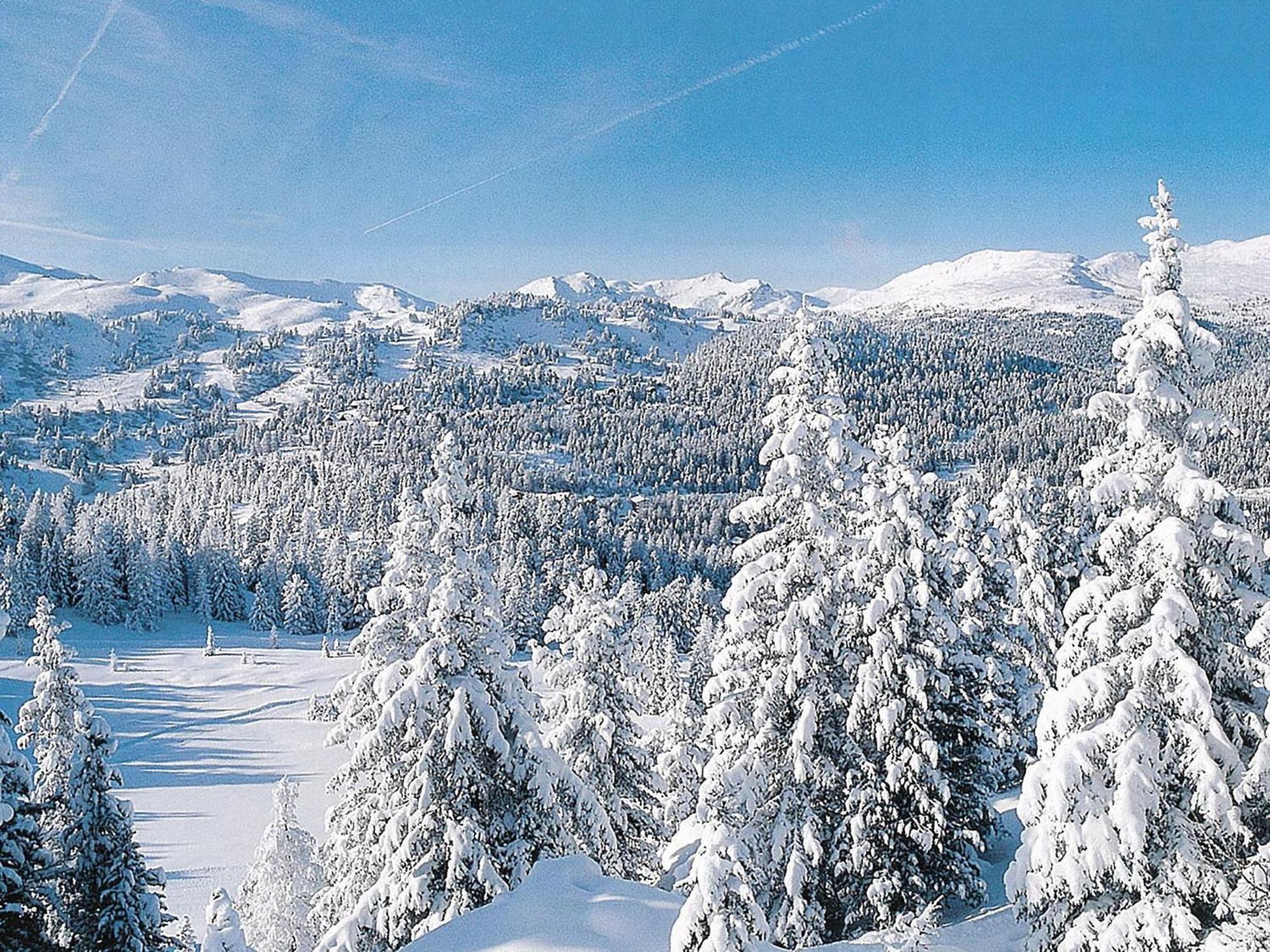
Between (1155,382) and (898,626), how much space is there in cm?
668

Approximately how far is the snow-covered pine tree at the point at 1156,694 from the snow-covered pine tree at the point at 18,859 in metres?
16.5

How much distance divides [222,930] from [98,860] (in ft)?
9.98

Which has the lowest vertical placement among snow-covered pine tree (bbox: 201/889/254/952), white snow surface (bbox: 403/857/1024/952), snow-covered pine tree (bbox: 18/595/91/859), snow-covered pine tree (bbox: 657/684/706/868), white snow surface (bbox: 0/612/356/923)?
white snow surface (bbox: 0/612/356/923)

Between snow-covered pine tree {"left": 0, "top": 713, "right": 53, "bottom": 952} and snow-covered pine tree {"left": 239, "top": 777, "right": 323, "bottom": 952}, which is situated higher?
snow-covered pine tree {"left": 0, "top": 713, "right": 53, "bottom": 952}

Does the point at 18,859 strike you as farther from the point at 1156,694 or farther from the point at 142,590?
the point at 142,590

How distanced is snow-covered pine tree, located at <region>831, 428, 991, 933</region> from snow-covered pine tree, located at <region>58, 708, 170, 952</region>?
1504cm

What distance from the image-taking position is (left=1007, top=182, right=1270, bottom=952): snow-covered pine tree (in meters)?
10.4

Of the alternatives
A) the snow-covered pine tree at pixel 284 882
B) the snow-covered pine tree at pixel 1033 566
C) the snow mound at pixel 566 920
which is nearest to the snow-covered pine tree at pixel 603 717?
the snow mound at pixel 566 920

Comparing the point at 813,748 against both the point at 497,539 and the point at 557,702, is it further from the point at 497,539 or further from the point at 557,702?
the point at 497,539

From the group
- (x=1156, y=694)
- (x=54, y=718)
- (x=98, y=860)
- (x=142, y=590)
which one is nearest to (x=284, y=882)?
(x=98, y=860)

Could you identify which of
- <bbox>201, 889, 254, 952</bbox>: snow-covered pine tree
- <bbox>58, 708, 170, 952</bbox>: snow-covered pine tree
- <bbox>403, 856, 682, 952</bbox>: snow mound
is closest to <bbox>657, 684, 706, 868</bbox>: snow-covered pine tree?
<bbox>201, 889, 254, 952</bbox>: snow-covered pine tree

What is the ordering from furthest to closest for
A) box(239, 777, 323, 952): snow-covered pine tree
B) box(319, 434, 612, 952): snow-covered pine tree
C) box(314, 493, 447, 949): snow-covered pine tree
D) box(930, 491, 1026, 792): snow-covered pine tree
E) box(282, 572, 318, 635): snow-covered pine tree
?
box(282, 572, 318, 635): snow-covered pine tree → box(239, 777, 323, 952): snow-covered pine tree → box(930, 491, 1026, 792): snow-covered pine tree → box(314, 493, 447, 949): snow-covered pine tree → box(319, 434, 612, 952): snow-covered pine tree

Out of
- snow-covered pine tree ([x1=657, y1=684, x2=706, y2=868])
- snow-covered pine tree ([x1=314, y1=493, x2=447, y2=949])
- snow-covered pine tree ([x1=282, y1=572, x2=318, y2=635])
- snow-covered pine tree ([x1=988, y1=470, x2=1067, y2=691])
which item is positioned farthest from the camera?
snow-covered pine tree ([x1=282, y1=572, x2=318, y2=635])

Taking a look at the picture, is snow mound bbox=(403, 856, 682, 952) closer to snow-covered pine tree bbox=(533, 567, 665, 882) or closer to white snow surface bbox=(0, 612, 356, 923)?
snow-covered pine tree bbox=(533, 567, 665, 882)
